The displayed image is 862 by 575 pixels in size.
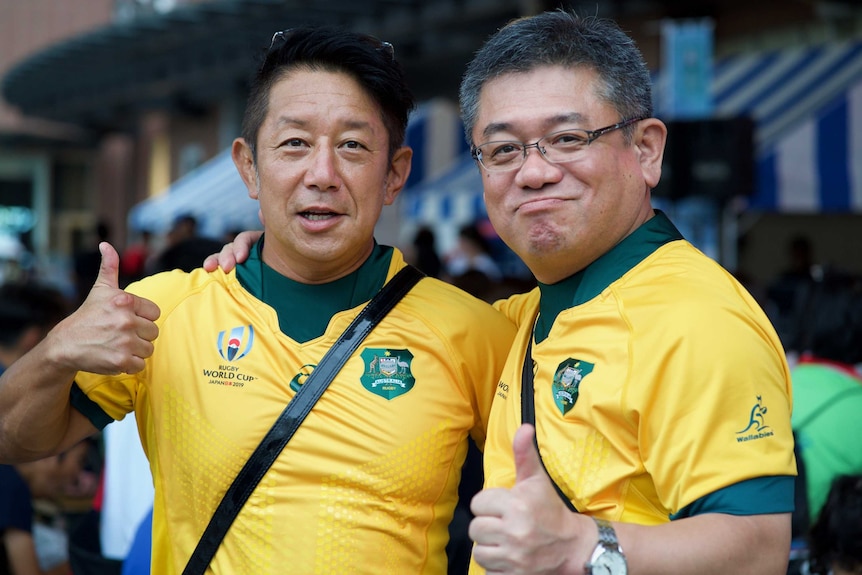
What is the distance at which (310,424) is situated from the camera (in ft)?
7.16

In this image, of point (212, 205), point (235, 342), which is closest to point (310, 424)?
point (235, 342)

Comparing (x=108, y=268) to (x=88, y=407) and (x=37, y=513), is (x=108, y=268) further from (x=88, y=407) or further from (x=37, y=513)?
(x=37, y=513)

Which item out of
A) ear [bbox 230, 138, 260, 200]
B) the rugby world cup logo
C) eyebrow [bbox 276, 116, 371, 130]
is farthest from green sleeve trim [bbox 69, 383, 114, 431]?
eyebrow [bbox 276, 116, 371, 130]

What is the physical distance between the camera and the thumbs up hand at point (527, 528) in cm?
150

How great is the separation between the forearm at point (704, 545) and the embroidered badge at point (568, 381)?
294 millimetres

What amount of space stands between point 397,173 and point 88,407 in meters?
0.95

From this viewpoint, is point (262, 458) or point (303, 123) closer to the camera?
point (262, 458)

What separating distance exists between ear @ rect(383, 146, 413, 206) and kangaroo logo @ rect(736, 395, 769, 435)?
1.12 m

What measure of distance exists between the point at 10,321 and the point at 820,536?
Answer: 3637mm

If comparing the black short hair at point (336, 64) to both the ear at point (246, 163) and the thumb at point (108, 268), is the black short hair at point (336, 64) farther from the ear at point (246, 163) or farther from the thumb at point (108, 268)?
the thumb at point (108, 268)

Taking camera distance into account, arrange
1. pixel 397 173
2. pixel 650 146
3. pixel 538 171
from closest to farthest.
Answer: pixel 538 171 → pixel 650 146 → pixel 397 173

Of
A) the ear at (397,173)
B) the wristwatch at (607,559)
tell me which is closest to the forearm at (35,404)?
the ear at (397,173)

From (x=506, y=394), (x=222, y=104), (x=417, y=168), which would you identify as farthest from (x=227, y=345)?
(x=222, y=104)

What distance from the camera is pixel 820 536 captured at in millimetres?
2965
